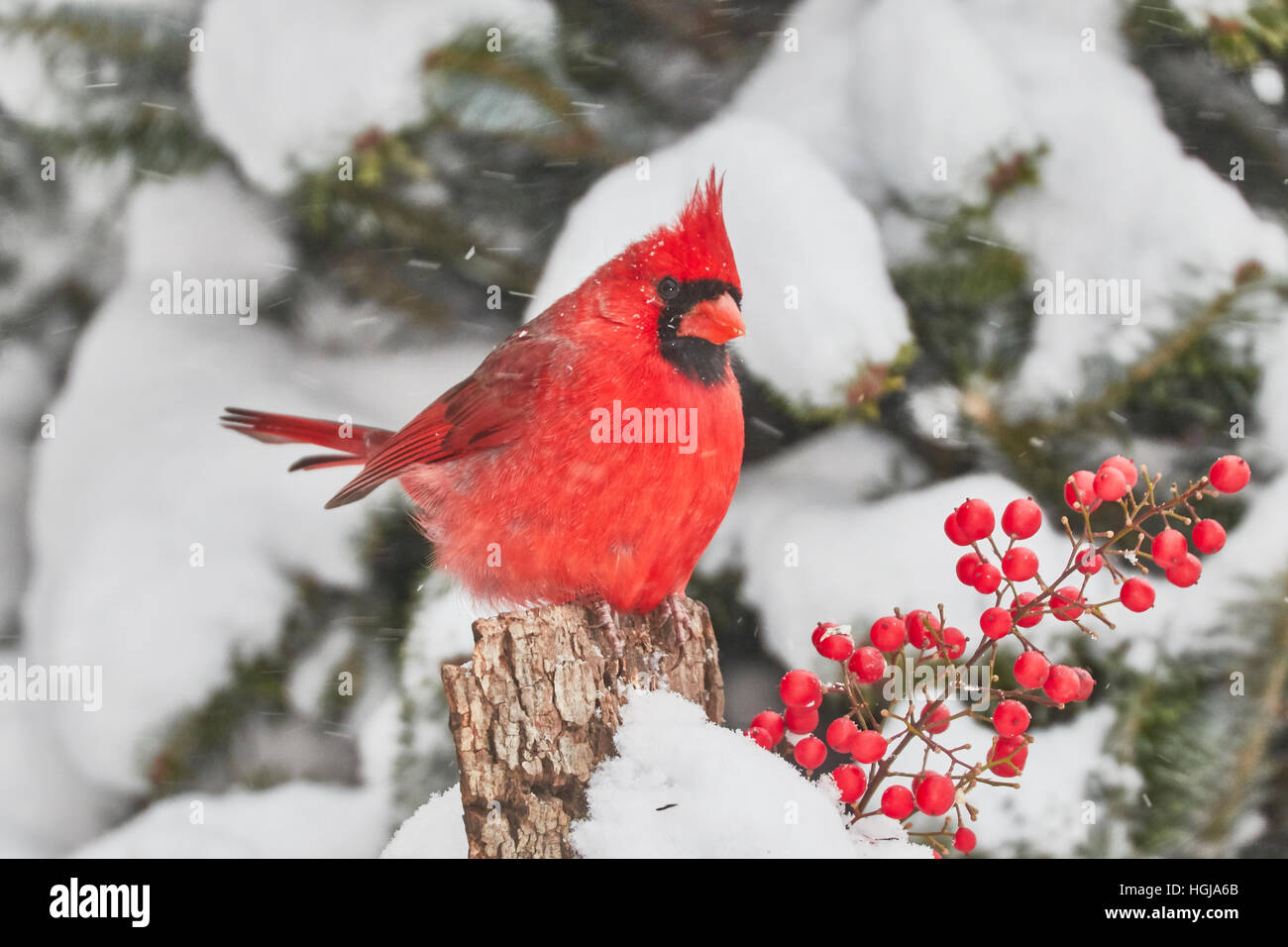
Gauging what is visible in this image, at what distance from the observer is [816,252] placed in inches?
44.2

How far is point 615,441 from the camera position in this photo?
0.91 metres

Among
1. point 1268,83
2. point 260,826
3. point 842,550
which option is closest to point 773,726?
point 842,550

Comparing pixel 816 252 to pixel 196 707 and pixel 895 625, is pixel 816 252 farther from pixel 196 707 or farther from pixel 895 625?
pixel 196 707

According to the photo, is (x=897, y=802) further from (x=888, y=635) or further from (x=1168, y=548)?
(x=1168, y=548)

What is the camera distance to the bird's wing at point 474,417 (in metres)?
0.98

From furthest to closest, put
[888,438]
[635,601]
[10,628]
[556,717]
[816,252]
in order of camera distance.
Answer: [10,628] < [888,438] < [816,252] < [635,601] < [556,717]

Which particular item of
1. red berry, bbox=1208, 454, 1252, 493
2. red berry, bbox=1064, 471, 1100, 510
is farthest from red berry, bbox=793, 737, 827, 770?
red berry, bbox=1208, 454, 1252, 493

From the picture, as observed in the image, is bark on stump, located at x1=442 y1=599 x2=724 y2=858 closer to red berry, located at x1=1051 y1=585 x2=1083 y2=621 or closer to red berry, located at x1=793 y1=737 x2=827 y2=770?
red berry, located at x1=793 y1=737 x2=827 y2=770

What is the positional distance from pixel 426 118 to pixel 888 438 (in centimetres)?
70

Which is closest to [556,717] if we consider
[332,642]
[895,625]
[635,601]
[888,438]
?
[635,601]

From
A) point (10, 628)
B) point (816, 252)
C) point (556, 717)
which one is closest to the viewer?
point (556, 717)

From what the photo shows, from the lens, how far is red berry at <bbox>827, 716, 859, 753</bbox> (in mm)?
841

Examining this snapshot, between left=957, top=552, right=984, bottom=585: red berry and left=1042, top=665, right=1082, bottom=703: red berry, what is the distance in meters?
0.12

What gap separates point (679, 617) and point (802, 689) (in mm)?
156
